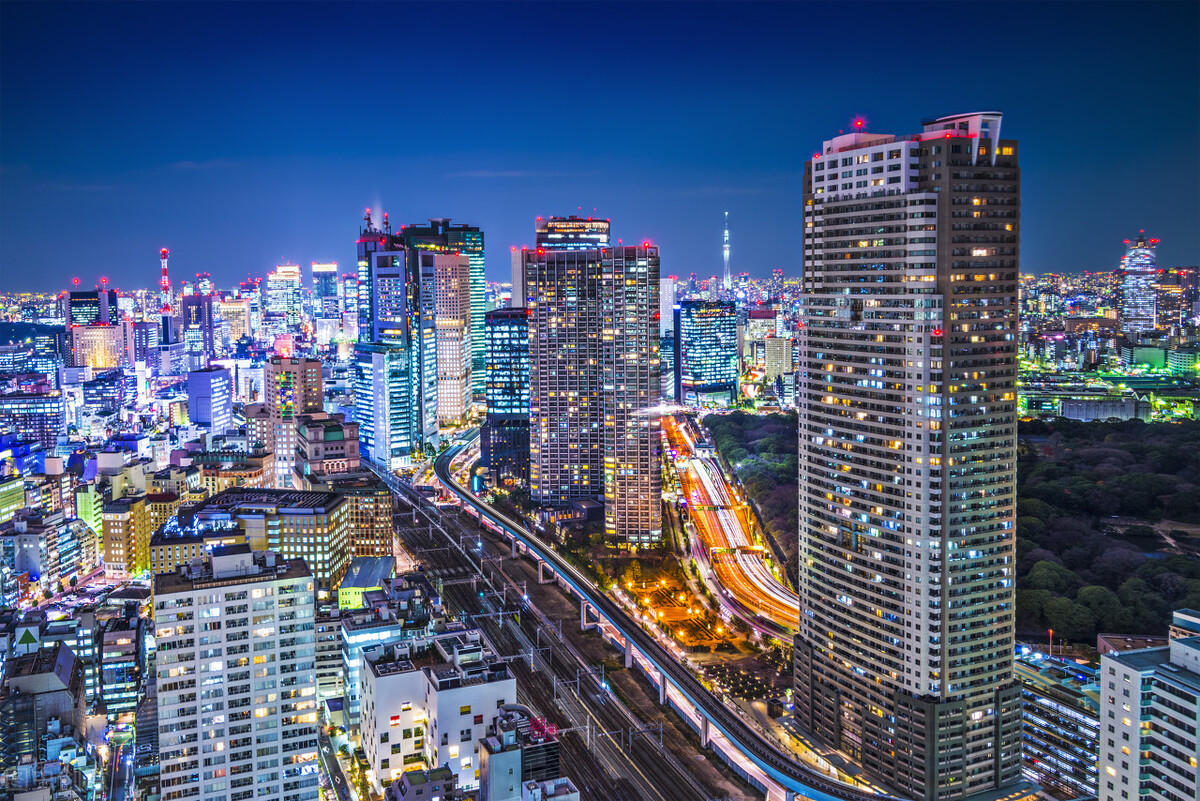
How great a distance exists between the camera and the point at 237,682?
1008 inches

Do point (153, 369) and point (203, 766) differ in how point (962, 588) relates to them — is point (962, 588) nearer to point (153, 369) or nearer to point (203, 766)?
point (203, 766)

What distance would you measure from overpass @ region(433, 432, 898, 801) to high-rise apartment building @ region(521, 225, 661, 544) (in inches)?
295

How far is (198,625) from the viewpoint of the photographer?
25.3m

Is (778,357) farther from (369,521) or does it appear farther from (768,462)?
(369,521)

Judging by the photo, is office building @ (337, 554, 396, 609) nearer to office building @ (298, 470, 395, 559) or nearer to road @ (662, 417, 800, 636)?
office building @ (298, 470, 395, 559)

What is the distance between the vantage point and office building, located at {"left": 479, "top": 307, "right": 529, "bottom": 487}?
69125mm

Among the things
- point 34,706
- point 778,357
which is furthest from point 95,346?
point 34,706

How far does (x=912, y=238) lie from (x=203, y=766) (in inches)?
946

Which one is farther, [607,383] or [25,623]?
[607,383]

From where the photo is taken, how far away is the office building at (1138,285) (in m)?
95.6

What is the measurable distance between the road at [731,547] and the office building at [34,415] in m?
52.8

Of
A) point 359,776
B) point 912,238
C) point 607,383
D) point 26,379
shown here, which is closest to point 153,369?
point 26,379

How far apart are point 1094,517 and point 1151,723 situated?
1317 inches

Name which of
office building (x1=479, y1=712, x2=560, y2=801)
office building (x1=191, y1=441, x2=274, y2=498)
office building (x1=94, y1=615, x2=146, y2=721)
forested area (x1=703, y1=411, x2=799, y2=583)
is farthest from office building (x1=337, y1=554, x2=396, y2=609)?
forested area (x1=703, y1=411, x2=799, y2=583)
